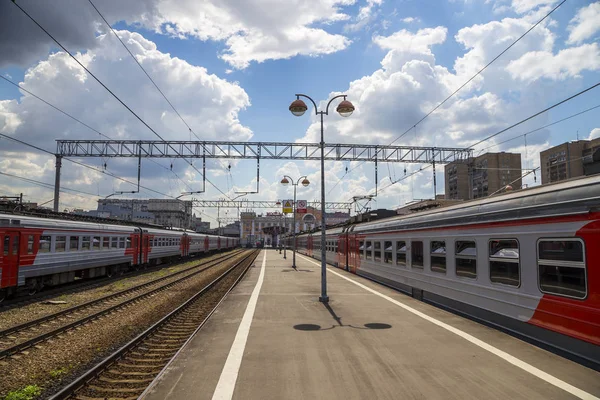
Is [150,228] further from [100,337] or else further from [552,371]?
[552,371]

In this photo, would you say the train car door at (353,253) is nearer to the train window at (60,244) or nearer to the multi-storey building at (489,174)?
the train window at (60,244)

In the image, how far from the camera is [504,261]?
27.9 ft

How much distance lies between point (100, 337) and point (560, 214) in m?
9.88

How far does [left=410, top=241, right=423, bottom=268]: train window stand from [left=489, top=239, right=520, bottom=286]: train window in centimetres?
410

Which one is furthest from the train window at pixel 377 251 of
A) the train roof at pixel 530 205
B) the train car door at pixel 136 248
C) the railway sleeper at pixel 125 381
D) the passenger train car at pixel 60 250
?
the train car door at pixel 136 248

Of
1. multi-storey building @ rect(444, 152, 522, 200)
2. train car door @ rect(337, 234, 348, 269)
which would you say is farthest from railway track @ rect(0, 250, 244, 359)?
multi-storey building @ rect(444, 152, 522, 200)

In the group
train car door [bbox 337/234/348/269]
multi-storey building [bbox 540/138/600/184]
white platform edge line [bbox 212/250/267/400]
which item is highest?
multi-storey building [bbox 540/138/600/184]

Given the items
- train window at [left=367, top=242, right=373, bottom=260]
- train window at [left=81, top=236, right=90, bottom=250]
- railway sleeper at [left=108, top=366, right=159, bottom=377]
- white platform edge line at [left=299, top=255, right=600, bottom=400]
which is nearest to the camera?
white platform edge line at [left=299, top=255, right=600, bottom=400]

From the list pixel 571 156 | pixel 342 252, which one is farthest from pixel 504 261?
pixel 571 156

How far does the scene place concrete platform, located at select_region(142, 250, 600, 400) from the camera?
18.0 ft

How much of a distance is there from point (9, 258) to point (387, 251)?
13.6 metres

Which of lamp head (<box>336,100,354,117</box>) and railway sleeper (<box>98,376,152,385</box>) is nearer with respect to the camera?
railway sleeper (<box>98,376,152,385</box>)

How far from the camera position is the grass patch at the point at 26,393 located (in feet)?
18.7

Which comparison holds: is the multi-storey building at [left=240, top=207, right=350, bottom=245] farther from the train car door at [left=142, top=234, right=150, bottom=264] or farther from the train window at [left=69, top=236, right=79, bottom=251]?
the train window at [left=69, top=236, right=79, bottom=251]
